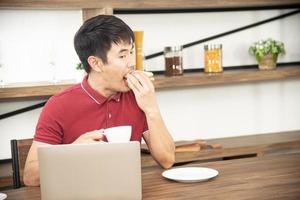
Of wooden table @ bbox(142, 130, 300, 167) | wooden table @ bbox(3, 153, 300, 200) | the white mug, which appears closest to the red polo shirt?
wooden table @ bbox(3, 153, 300, 200)

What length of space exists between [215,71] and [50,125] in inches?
53.7

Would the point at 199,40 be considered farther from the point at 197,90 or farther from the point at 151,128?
the point at 151,128

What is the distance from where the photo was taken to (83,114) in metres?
1.94

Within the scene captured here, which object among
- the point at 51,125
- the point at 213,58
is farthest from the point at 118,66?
the point at 213,58

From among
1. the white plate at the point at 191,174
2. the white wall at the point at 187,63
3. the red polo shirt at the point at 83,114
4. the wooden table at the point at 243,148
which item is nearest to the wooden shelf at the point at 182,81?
the white wall at the point at 187,63

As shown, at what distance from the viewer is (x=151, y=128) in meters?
1.91

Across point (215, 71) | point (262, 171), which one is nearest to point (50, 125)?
point (262, 171)

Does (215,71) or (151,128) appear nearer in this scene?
(151,128)

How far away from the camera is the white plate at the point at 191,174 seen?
1.62 metres

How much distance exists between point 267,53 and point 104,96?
1418 millimetres

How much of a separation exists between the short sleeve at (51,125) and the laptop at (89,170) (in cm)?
51

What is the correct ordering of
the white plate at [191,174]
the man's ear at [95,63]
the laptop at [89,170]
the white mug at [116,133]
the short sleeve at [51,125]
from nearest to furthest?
1. the laptop at [89,170]
2. the white mug at [116,133]
3. the white plate at [191,174]
4. the short sleeve at [51,125]
5. the man's ear at [95,63]

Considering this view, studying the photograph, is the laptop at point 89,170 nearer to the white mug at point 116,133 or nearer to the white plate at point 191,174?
the white mug at point 116,133

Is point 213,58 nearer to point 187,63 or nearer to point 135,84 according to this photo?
point 187,63
